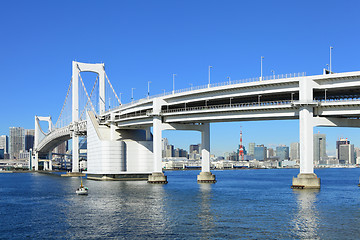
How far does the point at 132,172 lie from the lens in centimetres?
11925

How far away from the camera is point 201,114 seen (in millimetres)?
92250

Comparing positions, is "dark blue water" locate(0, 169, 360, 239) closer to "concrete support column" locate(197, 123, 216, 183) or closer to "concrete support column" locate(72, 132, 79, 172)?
"concrete support column" locate(197, 123, 216, 183)

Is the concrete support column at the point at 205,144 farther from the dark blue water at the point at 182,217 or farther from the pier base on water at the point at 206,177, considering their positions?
the dark blue water at the point at 182,217

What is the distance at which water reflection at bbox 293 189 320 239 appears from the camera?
136 ft

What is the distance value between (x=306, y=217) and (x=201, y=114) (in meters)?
44.6

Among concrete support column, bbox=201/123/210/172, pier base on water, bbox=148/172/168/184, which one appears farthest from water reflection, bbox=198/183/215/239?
concrete support column, bbox=201/123/210/172

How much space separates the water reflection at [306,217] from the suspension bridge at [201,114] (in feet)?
28.3

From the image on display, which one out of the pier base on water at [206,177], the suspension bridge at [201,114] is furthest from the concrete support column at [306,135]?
the pier base on water at [206,177]

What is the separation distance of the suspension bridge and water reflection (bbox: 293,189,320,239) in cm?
862

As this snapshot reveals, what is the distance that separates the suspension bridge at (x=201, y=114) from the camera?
244 feet

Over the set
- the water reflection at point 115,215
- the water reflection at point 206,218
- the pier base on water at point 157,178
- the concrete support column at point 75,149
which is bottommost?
the water reflection at point 115,215

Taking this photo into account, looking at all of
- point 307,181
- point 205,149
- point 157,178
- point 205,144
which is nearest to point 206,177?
point 205,149

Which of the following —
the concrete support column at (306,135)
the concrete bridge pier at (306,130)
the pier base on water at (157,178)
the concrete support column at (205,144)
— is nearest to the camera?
the concrete bridge pier at (306,130)

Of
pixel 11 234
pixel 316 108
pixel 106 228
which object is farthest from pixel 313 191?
pixel 11 234
